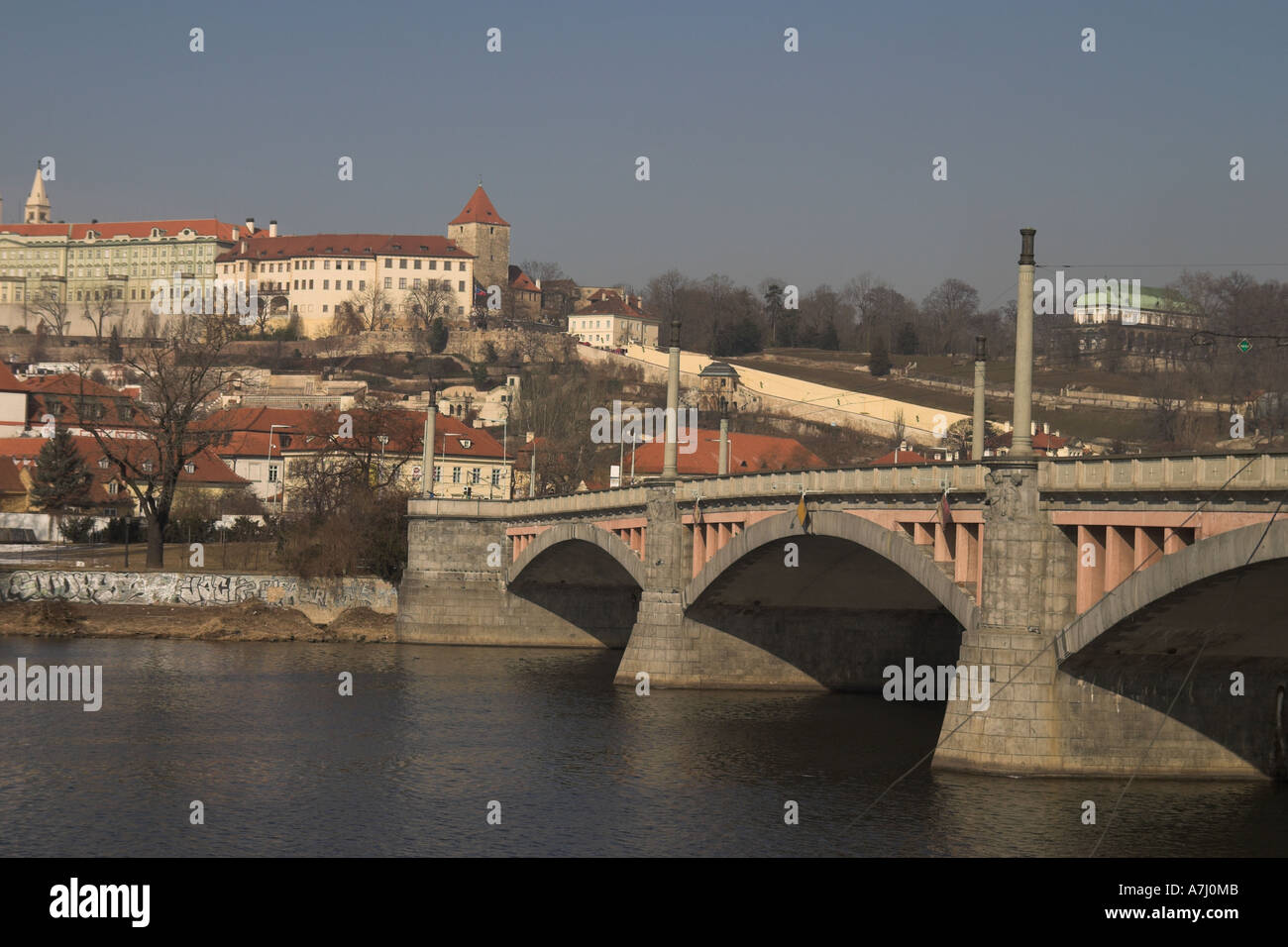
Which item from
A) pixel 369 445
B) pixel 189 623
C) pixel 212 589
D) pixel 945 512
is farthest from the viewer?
pixel 369 445

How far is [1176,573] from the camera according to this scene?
94.8 ft

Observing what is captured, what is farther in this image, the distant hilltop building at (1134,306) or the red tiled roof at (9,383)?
the red tiled roof at (9,383)

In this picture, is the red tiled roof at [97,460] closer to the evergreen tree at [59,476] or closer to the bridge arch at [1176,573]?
the evergreen tree at [59,476]

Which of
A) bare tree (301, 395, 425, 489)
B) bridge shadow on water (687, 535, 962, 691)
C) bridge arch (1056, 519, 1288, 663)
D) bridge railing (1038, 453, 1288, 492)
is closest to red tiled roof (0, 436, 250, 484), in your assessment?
bare tree (301, 395, 425, 489)

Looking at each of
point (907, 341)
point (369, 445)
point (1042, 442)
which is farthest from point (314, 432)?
point (907, 341)

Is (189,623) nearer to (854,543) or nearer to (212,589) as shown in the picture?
(212,589)

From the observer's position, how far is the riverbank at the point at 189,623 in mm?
66812

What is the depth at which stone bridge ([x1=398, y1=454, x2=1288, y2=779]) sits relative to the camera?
97.5ft

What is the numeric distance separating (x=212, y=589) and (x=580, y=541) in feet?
61.1

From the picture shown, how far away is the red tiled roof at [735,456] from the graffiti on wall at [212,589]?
36319mm

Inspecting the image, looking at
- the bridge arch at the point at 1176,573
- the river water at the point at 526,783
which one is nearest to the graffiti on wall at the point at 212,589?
the river water at the point at 526,783

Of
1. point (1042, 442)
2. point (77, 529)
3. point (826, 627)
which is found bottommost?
point (77, 529)
